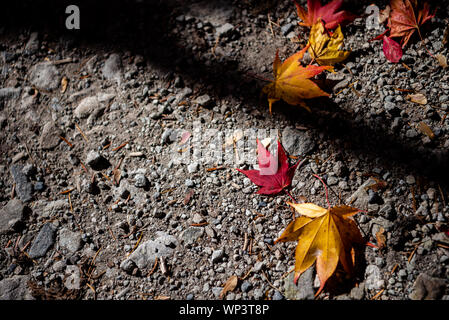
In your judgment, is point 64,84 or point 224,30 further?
point 64,84

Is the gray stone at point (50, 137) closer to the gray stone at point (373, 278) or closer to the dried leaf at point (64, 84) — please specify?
the dried leaf at point (64, 84)

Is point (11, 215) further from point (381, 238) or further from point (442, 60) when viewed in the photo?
point (442, 60)

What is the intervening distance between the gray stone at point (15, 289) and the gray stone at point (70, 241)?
0.93 ft

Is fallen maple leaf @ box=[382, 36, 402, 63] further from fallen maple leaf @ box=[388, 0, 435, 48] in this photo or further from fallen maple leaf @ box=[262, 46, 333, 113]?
fallen maple leaf @ box=[262, 46, 333, 113]

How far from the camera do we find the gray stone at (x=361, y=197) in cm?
162

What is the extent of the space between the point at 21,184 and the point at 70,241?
21.8 inches

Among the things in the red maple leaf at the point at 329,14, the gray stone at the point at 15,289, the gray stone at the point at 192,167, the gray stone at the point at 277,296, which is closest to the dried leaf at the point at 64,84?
the gray stone at the point at 192,167

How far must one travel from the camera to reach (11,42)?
7.64 feet

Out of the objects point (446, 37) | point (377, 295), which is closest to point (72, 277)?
point (377, 295)

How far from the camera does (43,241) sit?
72.9 inches

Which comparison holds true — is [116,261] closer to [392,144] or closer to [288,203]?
[288,203]

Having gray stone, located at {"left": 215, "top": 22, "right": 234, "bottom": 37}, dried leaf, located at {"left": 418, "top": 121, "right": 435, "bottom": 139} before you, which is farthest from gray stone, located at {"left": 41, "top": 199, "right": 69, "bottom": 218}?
dried leaf, located at {"left": 418, "top": 121, "right": 435, "bottom": 139}

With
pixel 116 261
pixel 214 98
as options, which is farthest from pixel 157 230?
pixel 214 98

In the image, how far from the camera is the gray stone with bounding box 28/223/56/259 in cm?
184
